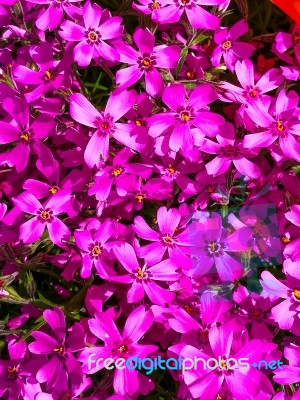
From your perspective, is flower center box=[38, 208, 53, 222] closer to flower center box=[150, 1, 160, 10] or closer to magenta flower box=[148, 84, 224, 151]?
magenta flower box=[148, 84, 224, 151]

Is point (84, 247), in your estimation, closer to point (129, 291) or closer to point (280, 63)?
point (129, 291)

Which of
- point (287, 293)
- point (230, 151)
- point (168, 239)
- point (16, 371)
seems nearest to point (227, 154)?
point (230, 151)

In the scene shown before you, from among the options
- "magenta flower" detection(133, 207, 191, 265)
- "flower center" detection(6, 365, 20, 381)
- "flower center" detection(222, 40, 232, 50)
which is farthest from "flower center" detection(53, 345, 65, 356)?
"flower center" detection(222, 40, 232, 50)

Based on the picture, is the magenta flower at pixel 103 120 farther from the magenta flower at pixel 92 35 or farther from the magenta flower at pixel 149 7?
the magenta flower at pixel 149 7

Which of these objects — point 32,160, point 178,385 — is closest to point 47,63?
point 32,160

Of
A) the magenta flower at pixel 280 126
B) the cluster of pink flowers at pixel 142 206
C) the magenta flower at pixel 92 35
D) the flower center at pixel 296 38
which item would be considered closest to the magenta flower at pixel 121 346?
the cluster of pink flowers at pixel 142 206

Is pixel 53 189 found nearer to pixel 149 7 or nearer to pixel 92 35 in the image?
pixel 92 35
